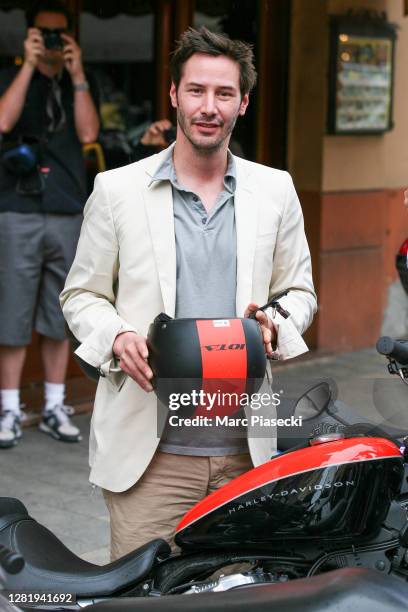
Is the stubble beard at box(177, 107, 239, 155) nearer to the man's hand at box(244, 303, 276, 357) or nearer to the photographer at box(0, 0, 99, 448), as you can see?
the man's hand at box(244, 303, 276, 357)

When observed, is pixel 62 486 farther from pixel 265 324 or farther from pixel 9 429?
pixel 265 324

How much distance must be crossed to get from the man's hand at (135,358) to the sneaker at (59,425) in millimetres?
3350

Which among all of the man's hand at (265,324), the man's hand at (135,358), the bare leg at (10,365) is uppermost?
the man's hand at (265,324)

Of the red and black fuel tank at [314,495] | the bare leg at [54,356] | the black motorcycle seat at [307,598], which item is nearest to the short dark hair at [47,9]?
the bare leg at [54,356]

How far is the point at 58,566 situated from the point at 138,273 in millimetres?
796

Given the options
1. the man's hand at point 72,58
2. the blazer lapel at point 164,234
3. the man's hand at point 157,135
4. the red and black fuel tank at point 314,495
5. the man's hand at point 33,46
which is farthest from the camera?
the man's hand at point 72,58

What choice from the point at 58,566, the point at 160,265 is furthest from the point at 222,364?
the point at 58,566

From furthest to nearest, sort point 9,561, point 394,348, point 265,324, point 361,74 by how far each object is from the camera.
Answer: point 361,74
point 265,324
point 394,348
point 9,561

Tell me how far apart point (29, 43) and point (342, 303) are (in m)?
3.56

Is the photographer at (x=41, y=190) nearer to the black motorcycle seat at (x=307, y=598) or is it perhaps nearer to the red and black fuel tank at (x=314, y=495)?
the red and black fuel tank at (x=314, y=495)

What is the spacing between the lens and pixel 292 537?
2.78 metres

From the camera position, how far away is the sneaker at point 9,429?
5996mm

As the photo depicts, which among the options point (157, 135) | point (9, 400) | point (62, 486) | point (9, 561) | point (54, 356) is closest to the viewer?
point (9, 561)

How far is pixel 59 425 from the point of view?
6160 millimetres
